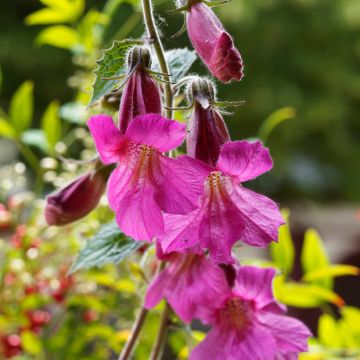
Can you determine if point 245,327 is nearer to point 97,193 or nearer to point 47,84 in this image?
point 97,193

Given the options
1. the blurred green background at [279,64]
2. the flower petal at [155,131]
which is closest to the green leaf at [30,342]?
the flower petal at [155,131]

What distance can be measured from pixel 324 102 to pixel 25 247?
2247mm

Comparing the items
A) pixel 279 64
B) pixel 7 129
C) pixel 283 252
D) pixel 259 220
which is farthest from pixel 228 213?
pixel 279 64

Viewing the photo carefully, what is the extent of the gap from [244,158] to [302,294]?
0.20 meters

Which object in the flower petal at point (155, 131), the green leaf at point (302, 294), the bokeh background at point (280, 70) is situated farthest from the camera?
the bokeh background at point (280, 70)

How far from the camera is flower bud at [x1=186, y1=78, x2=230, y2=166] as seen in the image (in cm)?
20

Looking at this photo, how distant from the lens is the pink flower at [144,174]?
0.61 feet

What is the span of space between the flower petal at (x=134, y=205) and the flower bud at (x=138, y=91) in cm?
2

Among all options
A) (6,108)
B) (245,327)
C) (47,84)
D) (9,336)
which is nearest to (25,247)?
(9,336)

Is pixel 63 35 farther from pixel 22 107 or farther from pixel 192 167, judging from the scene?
pixel 192 167

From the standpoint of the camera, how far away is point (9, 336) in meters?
0.43

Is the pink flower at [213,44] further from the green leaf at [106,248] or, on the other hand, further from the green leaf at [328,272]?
the green leaf at [328,272]

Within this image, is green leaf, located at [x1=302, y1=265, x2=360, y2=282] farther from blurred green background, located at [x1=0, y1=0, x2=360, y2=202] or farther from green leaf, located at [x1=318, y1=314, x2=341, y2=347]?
blurred green background, located at [x1=0, y1=0, x2=360, y2=202]

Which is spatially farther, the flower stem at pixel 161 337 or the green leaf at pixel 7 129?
the green leaf at pixel 7 129
